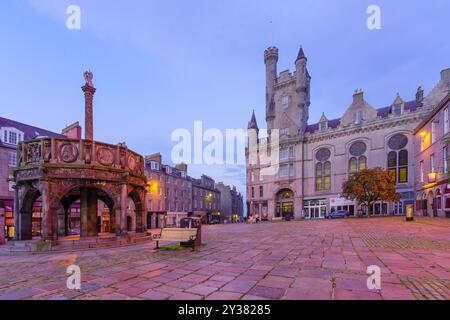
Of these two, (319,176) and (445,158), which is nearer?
(445,158)

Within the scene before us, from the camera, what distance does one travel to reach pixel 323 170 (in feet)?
154

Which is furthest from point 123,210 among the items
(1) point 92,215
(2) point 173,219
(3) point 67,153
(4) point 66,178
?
(2) point 173,219

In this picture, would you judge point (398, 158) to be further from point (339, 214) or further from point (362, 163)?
point (339, 214)

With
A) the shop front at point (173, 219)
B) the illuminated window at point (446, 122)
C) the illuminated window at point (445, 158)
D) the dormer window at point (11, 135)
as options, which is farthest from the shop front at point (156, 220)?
the illuminated window at point (446, 122)

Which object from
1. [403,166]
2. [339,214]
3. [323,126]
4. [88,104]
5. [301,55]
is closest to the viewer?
[88,104]

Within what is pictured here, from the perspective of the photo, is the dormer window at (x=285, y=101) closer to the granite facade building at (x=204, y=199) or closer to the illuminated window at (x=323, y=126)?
the illuminated window at (x=323, y=126)

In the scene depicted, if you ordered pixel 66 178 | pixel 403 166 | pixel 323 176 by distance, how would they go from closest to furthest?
pixel 66 178, pixel 403 166, pixel 323 176

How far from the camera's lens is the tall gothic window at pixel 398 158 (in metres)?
39.1

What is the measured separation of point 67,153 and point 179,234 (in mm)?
6516
